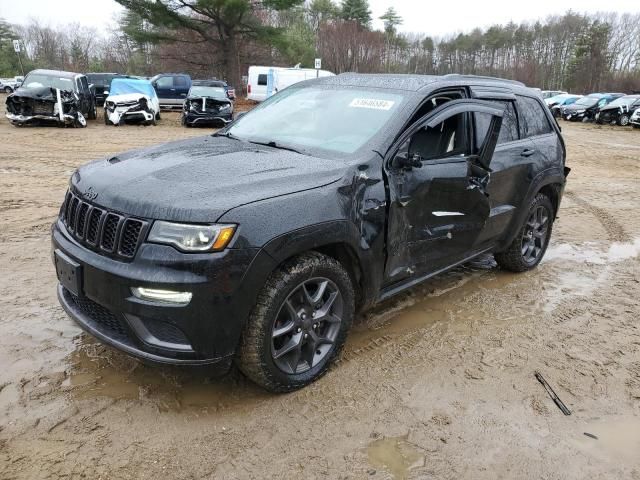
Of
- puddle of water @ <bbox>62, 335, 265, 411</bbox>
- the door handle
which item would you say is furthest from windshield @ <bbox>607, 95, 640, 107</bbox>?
puddle of water @ <bbox>62, 335, 265, 411</bbox>

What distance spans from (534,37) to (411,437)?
2927 inches

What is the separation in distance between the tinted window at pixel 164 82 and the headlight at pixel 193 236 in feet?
76.4

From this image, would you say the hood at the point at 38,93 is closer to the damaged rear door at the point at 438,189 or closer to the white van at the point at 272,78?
the white van at the point at 272,78

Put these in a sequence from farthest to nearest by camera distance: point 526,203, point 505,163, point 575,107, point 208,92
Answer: point 575,107
point 208,92
point 526,203
point 505,163

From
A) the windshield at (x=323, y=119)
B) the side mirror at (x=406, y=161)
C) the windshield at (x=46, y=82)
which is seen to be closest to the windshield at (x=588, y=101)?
the windshield at (x=46, y=82)

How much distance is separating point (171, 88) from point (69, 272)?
2296cm

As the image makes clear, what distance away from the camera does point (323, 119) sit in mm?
3721

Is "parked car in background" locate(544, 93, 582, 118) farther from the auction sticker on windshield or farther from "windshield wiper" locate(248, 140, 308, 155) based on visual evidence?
"windshield wiper" locate(248, 140, 308, 155)

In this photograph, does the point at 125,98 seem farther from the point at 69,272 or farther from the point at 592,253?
the point at 69,272

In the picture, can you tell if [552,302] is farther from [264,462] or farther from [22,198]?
[22,198]

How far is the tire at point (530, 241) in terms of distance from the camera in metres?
4.93

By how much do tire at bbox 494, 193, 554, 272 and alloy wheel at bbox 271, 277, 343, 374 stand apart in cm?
251

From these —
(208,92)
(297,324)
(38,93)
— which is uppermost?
(208,92)

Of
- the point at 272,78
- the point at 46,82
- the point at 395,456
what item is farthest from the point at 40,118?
the point at 395,456
